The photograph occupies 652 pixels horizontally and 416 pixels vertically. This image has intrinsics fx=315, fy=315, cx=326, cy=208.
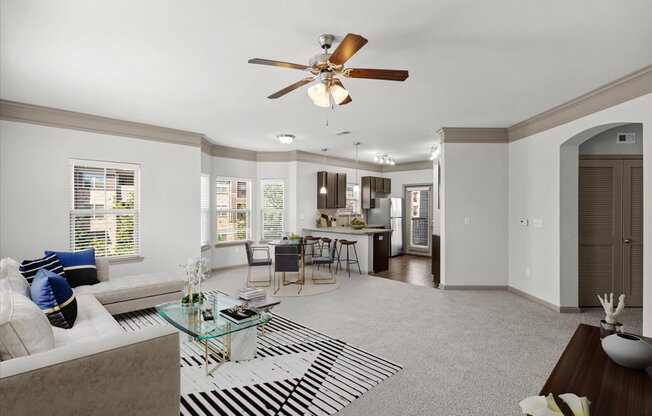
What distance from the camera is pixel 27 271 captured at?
340 centimetres

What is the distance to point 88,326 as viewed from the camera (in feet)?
9.05

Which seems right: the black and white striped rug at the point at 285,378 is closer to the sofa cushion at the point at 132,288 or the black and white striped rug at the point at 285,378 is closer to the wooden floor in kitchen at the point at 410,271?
the sofa cushion at the point at 132,288

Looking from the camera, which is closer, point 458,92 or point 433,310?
point 458,92

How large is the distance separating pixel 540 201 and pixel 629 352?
Result: 3.83 metres

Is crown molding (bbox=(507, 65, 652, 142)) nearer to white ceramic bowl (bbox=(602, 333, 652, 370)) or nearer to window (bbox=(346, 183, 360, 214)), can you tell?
white ceramic bowl (bbox=(602, 333, 652, 370))

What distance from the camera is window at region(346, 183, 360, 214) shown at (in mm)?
9047

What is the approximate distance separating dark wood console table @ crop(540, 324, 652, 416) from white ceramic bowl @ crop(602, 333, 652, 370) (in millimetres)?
33

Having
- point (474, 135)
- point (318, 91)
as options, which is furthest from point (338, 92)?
point (474, 135)

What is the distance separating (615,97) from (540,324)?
2.74 m

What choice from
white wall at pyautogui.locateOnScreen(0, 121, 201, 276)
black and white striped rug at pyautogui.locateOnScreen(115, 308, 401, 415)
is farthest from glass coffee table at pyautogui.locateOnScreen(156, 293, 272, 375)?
white wall at pyautogui.locateOnScreen(0, 121, 201, 276)

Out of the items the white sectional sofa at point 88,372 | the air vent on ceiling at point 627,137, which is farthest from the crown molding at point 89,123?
the air vent on ceiling at point 627,137

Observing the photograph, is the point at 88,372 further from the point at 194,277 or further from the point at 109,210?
the point at 109,210

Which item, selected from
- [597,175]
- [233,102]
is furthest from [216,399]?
[597,175]

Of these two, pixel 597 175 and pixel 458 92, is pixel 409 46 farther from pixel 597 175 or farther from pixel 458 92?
pixel 597 175
